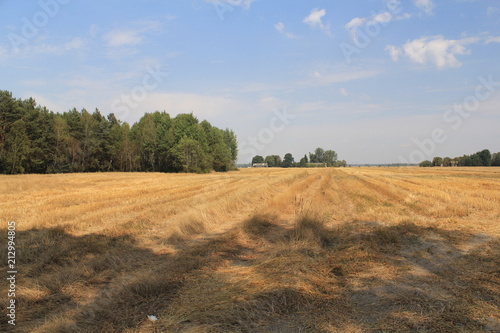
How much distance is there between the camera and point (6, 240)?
27.2 ft

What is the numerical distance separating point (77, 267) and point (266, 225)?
6.20 meters

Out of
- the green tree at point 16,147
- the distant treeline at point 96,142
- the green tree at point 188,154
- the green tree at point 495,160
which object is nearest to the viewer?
the green tree at point 16,147

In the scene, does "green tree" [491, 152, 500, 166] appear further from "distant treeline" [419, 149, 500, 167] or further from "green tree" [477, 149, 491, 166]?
"green tree" [477, 149, 491, 166]

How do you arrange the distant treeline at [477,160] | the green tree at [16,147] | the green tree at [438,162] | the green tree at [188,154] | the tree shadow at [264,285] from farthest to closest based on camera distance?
the green tree at [438,162]
the distant treeline at [477,160]
the green tree at [188,154]
the green tree at [16,147]
the tree shadow at [264,285]

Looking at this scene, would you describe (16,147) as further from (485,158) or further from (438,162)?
(485,158)

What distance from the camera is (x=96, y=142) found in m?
69.6

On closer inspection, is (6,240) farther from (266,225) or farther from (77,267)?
(266,225)

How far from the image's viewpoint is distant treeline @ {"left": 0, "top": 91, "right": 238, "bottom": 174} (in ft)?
169

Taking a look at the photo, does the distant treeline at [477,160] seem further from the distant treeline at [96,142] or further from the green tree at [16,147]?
the green tree at [16,147]

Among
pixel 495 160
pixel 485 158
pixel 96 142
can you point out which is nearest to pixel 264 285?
pixel 96 142

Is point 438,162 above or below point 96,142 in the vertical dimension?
below

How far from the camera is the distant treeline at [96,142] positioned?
51.6 m

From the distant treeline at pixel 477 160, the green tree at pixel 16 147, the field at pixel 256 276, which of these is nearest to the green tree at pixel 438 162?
the distant treeline at pixel 477 160

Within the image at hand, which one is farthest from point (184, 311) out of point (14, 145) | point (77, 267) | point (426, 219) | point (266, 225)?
point (14, 145)
